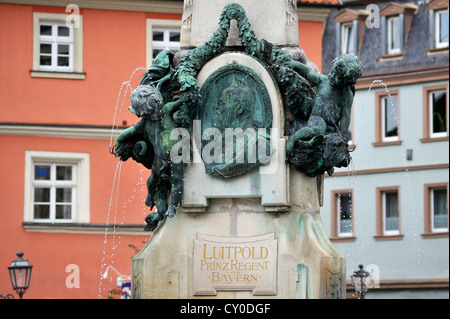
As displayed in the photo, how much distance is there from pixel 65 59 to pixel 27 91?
3.86ft

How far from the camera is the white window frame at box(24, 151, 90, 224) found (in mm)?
38031

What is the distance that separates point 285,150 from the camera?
41.5ft

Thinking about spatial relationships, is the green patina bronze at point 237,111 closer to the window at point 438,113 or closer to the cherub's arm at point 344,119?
the cherub's arm at point 344,119

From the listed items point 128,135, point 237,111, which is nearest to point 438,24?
point 237,111

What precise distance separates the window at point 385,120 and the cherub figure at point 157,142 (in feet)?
126

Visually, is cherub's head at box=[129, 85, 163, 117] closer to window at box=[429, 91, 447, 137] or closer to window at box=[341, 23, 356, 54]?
window at box=[429, 91, 447, 137]

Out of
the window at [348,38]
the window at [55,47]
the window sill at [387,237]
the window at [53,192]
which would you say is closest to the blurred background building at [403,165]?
the window sill at [387,237]

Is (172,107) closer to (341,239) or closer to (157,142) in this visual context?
(157,142)

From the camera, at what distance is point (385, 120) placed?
51219 millimetres

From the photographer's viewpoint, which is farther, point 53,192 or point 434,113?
point 434,113

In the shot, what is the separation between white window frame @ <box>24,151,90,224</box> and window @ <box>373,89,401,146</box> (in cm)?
1496

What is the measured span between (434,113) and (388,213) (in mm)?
3544

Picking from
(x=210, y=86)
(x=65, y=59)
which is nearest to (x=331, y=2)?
(x=65, y=59)
